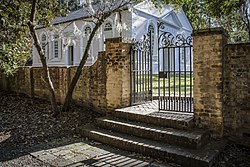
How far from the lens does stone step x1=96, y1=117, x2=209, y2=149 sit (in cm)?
425

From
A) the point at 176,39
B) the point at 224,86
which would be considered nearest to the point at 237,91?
the point at 224,86

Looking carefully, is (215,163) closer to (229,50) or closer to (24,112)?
(229,50)

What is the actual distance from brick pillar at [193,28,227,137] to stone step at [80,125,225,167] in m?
0.48

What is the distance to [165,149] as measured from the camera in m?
4.23

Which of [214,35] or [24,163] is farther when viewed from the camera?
[214,35]

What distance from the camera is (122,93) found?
6.30 meters

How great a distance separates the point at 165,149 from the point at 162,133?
1.51ft

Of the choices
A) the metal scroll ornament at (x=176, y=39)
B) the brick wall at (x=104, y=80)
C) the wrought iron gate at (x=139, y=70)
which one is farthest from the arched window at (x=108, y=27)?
the metal scroll ornament at (x=176, y=39)

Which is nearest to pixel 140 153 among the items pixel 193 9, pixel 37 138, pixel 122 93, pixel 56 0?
pixel 122 93

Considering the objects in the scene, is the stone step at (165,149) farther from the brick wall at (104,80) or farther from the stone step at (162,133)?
the brick wall at (104,80)

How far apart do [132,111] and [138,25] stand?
12.0 m

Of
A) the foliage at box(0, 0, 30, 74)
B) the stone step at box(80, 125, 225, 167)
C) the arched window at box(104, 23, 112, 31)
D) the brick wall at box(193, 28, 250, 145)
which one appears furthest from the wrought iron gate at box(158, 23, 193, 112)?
the arched window at box(104, 23, 112, 31)

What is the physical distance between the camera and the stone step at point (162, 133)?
4254 mm

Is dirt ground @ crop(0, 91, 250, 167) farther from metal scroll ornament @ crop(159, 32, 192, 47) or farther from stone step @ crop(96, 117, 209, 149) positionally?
metal scroll ornament @ crop(159, 32, 192, 47)
